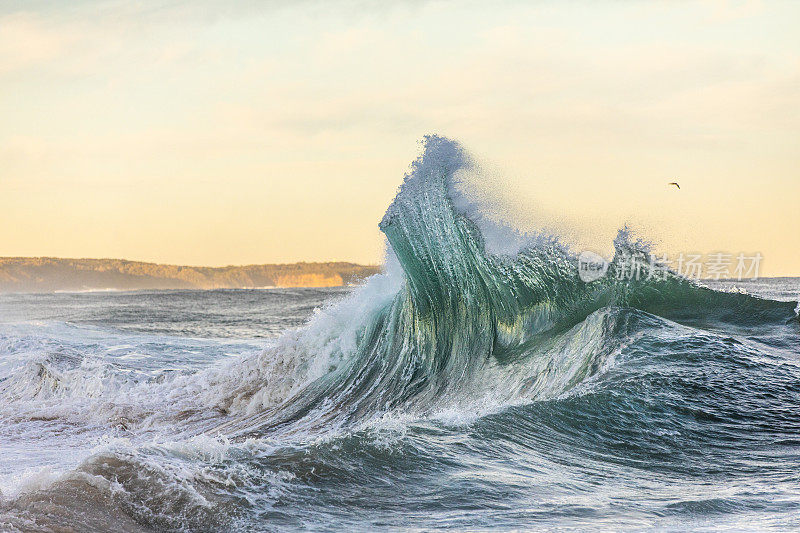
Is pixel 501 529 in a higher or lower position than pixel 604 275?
lower

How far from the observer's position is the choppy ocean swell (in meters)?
4.09

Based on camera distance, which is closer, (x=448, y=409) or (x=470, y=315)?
(x=448, y=409)

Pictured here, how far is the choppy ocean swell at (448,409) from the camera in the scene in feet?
13.4

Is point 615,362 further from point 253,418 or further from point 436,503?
point 253,418

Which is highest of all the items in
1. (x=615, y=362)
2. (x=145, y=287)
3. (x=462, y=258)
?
(x=462, y=258)

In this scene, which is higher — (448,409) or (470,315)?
(470,315)

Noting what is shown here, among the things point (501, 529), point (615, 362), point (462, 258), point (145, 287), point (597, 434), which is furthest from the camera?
point (145, 287)

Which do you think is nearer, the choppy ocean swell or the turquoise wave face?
the choppy ocean swell

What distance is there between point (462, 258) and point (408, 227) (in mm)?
1070

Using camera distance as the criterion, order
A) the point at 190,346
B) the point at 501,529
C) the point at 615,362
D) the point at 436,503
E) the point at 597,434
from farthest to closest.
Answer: the point at 190,346 < the point at 615,362 < the point at 597,434 < the point at 436,503 < the point at 501,529

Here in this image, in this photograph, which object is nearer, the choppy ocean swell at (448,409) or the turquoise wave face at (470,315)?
the choppy ocean swell at (448,409)

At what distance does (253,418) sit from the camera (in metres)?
9.52

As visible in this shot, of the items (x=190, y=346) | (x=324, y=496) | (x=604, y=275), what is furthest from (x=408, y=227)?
(x=190, y=346)

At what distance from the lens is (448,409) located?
6926 mm
